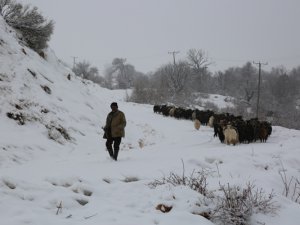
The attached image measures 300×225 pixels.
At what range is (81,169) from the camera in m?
8.55

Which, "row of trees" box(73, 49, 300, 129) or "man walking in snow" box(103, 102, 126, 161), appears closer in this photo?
"man walking in snow" box(103, 102, 126, 161)

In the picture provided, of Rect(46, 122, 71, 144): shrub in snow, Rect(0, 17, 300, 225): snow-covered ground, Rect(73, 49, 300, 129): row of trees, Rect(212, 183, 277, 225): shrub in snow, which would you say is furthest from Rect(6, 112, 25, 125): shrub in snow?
Rect(73, 49, 300, 129): row of trees

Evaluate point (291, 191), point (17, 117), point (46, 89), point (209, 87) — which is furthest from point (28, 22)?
point (209, 87)

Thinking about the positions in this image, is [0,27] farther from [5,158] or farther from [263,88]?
[263,88]

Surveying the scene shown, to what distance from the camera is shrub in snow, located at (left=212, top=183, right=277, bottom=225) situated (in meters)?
5.54

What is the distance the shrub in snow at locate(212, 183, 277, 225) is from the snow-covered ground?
0.12m

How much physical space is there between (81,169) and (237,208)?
4084 millimetres

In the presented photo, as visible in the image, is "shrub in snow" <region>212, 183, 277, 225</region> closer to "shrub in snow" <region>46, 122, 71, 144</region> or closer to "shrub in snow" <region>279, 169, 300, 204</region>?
"shrub in snow" <region>279, 169, 300, 204</region>

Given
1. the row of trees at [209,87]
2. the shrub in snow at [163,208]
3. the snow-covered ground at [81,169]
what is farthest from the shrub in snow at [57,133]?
the row of trees at [209,87]

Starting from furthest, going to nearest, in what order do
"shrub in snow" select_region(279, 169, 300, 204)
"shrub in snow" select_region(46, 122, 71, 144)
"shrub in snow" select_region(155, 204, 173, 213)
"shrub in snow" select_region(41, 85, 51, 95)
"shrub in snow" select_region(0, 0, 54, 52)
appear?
"shrub in snow" select_region(0, 0, 54, 52)
"shrub in snow" select_region(41, 85, 51, 95)
"shrub in snow" select_region(46, 122, 71, 144)
"shrub in snow" select_region(279, 169, 300, 204)
"shrub in snow" select_region(155, 204, 173, 213)

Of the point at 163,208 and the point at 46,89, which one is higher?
the point at 46,89

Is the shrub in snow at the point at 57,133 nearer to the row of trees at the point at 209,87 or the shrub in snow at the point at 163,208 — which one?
the shrub in snow at the point at 163,208

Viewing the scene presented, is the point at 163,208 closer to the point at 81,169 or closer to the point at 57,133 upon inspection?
the point at 81,169

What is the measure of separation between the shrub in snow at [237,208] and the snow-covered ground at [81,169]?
122 millimetres
